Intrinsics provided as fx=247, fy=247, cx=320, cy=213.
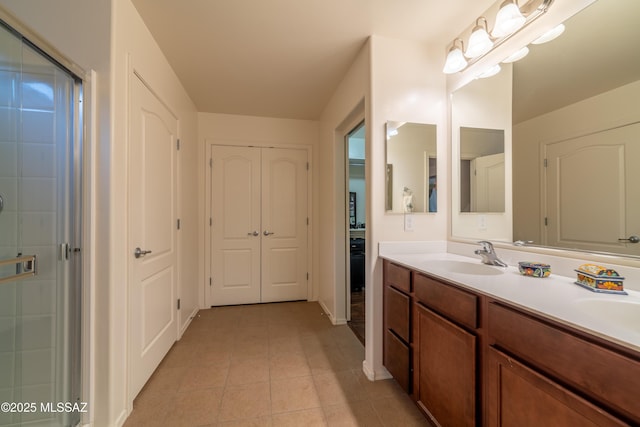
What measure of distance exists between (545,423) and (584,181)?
1.02m

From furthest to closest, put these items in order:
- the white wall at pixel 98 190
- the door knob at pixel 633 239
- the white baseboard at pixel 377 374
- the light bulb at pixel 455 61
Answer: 1. the white baseboard at pixel 377 374
2. the light bulb at pixel 455 61
3. the white wall at pixel 98 190
4. the door knob at pixel 633 239

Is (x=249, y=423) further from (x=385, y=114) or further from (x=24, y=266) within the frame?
(x=385, y=114)

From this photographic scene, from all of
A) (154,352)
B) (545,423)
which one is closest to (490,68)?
(545,423)

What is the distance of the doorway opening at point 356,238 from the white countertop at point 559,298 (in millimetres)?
1048

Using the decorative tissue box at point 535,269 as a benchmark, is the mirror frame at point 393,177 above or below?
above

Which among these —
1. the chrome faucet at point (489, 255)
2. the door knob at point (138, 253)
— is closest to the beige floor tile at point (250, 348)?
the door knob at point (138, 253)

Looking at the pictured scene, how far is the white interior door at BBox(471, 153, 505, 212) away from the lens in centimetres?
156

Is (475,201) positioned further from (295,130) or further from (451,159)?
(295,130)

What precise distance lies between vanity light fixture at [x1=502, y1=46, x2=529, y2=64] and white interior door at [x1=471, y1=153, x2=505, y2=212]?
0.54 meters

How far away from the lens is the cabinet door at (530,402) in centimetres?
65

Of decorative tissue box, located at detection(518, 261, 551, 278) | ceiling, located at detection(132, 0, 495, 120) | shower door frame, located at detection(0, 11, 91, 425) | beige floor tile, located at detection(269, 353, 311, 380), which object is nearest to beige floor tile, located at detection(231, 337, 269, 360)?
beige floor tile, located at detection(269, 353, 311, 380)

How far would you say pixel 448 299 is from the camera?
1.15 meters

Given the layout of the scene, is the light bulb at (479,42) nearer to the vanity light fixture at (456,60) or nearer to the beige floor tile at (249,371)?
the vanity light fixture at (456,60)

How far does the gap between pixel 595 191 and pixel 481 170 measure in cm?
63
